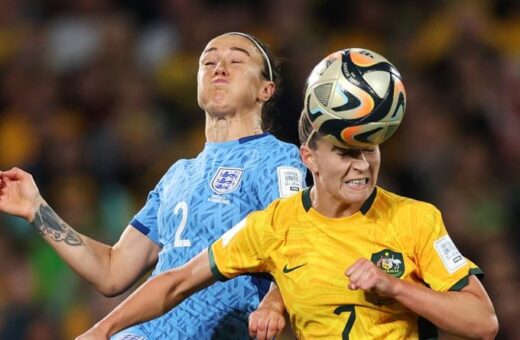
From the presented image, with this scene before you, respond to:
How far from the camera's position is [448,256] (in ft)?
14.4

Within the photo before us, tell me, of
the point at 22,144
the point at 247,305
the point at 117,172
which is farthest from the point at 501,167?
the point at 247,305

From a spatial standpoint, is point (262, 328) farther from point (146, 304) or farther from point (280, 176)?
point (280, 176)

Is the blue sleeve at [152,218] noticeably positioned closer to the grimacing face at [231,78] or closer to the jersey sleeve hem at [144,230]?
the jersey sleeve hem at [144,230]

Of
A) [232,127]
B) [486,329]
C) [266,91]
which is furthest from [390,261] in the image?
[266,91]

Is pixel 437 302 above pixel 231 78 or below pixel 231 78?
below

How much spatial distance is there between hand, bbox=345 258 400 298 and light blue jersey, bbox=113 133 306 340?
3.09 ft

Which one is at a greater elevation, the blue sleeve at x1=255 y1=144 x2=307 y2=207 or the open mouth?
the open mouth

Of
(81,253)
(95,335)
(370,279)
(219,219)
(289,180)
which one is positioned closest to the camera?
(370,279)

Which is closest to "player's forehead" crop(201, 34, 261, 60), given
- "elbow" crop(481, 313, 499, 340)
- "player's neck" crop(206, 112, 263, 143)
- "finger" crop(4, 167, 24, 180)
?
"player's neck" crop(206, 112, 263, 143)

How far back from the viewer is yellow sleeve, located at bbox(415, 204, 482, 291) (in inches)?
172

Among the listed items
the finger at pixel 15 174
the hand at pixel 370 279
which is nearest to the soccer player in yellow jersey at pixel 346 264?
the hand at pixel 370 279

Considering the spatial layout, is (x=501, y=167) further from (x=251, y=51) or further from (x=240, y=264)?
(x=240, y=264)

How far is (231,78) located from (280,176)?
2.16 ft

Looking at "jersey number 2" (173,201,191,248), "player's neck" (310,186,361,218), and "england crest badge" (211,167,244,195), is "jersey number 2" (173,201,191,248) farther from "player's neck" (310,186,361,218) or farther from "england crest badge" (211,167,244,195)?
"player's neck" (310,186,361,218)
